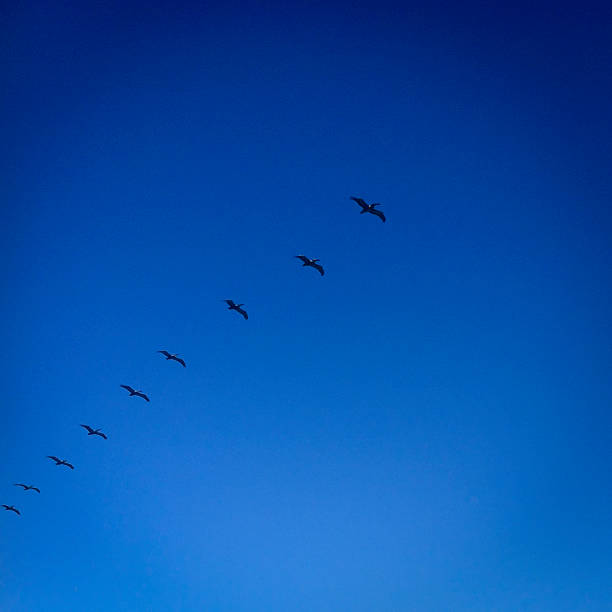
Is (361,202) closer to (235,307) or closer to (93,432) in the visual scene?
(235,307)

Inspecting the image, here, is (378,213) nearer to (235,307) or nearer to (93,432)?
(235,307)

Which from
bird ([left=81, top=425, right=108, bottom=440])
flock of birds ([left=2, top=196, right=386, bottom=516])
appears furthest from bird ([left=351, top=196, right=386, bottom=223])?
bird ([left=81, top=425, right=108, bottom=440])

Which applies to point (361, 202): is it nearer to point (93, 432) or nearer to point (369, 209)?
point (369, 209)

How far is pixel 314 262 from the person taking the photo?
39.6m

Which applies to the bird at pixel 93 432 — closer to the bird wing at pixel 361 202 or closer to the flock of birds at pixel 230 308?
the flock of birds at pixel 230 308

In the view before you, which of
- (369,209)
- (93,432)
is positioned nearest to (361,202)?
(369,209)

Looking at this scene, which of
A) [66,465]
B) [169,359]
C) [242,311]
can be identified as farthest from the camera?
[66,465]

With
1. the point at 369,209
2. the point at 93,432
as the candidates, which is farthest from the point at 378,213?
the point at 93,432

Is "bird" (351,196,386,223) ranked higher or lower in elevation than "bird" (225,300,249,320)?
higher

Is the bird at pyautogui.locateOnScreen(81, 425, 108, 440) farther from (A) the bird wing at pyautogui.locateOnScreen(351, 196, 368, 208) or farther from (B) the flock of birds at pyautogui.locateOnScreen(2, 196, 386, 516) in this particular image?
(A) the bird wing at pyautogui.locateOnScreen(351, 196, 368, 208)

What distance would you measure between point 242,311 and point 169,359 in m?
9.08

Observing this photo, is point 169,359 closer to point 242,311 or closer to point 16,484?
point 242,311

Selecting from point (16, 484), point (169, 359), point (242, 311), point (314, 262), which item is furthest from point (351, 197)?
point (16, 484)

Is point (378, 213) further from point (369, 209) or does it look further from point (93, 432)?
point (93, 432)
